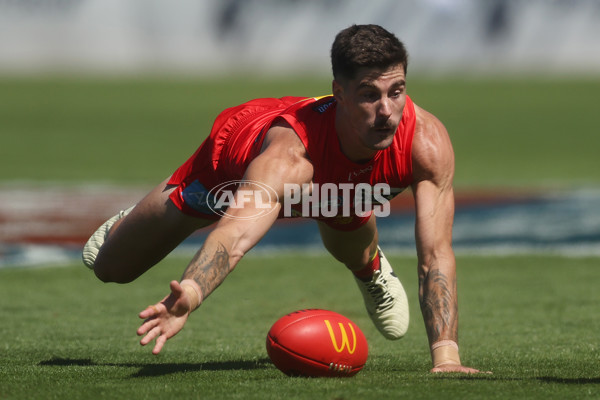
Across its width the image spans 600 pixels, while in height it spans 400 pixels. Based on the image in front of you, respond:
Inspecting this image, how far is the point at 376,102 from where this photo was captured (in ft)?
20.6

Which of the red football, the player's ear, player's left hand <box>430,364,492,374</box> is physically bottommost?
player's left hand <box>430,364,492,374</box>

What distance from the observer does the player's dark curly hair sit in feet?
20.3

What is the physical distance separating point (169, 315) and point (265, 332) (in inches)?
132

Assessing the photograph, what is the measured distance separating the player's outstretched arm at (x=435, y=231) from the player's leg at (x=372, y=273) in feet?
4.42

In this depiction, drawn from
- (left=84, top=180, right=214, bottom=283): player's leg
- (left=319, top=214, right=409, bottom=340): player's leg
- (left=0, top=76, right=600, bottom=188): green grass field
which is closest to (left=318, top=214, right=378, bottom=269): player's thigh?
(left=319, top=214, right=409, bottom=340): player's leg

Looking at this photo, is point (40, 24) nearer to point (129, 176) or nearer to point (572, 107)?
point (572, 107)

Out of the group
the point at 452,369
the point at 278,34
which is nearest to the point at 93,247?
the point at 452,369

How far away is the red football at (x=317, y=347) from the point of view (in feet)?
20.6

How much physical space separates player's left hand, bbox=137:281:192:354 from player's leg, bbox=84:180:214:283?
2.30m

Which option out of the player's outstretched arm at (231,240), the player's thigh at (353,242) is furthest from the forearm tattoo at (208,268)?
the player's thigh at (353,242)

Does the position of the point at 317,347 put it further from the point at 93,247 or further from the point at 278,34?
the point at 278,34

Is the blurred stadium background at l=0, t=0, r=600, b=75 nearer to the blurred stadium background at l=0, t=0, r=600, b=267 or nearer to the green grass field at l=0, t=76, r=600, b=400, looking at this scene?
the blurred stadium background at l=0, t=0, r=600, b=267

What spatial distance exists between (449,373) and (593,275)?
18.1 ft

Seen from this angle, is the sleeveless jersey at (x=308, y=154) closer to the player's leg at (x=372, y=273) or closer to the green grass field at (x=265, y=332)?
the player's leg at (x=372, y=273)
